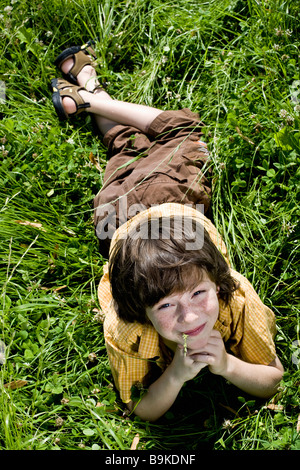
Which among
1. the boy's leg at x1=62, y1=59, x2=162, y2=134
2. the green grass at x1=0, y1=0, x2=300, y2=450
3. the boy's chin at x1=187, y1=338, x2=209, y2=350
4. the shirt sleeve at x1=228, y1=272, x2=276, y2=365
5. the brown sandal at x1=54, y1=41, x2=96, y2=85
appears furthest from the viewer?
the brown sandal at x1=54, y1=41, x2=96, y2=85

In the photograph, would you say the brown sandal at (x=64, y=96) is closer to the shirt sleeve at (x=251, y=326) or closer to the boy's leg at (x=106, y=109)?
the boy's leg at (x=106, y=109)

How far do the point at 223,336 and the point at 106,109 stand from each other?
5.89ft

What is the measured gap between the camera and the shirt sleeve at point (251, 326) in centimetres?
254

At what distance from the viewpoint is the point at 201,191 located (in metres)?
3.08

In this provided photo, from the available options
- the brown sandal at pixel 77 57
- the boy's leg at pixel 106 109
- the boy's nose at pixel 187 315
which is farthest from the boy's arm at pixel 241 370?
the brown sandal at pixel 77 57

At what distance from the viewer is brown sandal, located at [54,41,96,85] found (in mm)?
3867

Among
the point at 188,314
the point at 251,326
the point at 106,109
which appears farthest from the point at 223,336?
the point at 106,109

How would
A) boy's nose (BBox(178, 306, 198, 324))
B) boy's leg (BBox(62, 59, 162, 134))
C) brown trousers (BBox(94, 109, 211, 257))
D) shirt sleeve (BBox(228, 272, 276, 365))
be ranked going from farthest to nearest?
1. boy's leg (BBox(62, 59, 162, 134))
2. brown trousers (BBox(94, 109, 211, 257))
3. shirt sleeve (BBox(228, 272, 276, 365))
4. boy's nose (BBox(178, 306, 198, 324))

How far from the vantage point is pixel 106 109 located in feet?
12.0

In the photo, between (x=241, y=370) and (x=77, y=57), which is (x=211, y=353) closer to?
(x=241, y=370)

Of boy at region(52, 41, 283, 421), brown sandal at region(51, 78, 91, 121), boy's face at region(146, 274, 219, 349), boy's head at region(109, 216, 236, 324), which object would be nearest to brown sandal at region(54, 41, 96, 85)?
brown sandal at region(51, 78, 91, 121)

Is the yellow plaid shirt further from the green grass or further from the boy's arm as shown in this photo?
the green grass

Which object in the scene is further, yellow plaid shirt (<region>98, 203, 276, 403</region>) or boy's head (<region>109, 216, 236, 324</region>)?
yellow plaid shirt (<region>98, 203, 276, 403</region>)

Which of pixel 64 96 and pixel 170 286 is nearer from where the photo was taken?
pixel 170 286
